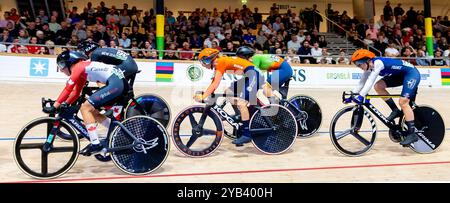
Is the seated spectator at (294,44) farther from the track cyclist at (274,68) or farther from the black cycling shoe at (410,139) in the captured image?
the black cycling shoe at (410,139)

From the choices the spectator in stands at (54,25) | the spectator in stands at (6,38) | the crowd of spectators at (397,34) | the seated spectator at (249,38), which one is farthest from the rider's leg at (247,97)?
the crowd of spectators at (397,34)

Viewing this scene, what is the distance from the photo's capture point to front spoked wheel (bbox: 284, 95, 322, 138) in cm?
489

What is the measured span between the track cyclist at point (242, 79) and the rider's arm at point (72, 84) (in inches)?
49.8

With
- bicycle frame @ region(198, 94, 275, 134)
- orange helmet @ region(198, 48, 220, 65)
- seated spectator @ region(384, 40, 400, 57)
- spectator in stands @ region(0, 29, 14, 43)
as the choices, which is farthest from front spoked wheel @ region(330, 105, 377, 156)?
seated spectator @ region(384, 40, 400, 57)

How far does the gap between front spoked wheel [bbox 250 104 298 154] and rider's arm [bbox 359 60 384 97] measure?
0.73 meters

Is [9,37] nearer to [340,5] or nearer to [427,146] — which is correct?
[427,146]

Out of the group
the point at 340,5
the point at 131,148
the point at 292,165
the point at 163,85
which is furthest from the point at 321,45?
the point at 131,148

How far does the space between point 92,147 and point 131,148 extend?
31cm

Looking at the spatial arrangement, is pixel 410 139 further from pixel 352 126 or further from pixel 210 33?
pixel 210 33

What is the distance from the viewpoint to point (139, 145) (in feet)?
10.4

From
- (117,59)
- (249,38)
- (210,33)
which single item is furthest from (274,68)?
(249,38)

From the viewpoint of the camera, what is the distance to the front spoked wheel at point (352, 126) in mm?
3903

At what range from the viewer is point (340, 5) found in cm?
1931

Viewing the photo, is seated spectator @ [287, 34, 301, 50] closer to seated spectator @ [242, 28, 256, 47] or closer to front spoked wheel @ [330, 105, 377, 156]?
seated spectator @ [242, 28, 256, 47]
